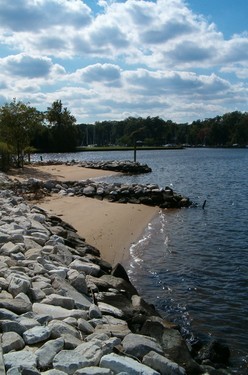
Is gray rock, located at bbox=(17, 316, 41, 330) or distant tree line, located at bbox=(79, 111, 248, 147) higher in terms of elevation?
distant tree line, located at bbox=(79, 111, 248, 147)

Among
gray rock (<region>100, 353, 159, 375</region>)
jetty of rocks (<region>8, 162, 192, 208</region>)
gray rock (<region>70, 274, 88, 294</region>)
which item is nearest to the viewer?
gray rock (<region>100, 353, 159, 375</region>)

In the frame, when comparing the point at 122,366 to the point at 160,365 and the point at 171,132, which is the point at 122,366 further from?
the point at 171,132

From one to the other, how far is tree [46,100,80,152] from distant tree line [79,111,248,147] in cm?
3535

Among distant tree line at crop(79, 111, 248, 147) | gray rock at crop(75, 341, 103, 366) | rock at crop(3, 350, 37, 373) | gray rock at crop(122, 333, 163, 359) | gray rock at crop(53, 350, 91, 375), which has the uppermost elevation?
distant tree line at crop(79, 111, 248, 147)

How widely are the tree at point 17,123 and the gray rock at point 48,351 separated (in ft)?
99.6

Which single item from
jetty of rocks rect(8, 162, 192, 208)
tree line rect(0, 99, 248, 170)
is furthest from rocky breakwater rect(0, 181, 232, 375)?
tree line rect(0, 99, 248, 170)

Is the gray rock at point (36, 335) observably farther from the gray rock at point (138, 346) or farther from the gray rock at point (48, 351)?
the gray rock at point (138, 346)

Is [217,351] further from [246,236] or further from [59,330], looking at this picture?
[246,236]

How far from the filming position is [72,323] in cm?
512

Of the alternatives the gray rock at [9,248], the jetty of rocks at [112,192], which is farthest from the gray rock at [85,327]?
the jetty of rocks at [112,192]

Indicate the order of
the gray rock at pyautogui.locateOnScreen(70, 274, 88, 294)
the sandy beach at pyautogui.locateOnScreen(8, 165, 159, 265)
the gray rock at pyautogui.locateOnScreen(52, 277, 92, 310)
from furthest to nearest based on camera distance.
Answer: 1. the sandy beach at pyautogui.locateOnScreen(8, 165, 159, 265)
2. the gray rock at pyautogui.locateOnScreen(70, 274, 88, 294)
3. the gray rock at pyautogui.locateOnScreen(52, 277, 92, 310)

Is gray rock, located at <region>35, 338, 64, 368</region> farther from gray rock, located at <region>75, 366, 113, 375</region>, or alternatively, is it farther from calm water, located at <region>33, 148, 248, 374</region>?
calm water, located at <region>33, 148, 248, 374</region>

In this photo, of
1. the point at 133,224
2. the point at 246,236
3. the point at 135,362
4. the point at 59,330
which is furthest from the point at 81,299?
the point at 133,224

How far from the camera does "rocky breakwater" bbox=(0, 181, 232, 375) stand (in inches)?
164
